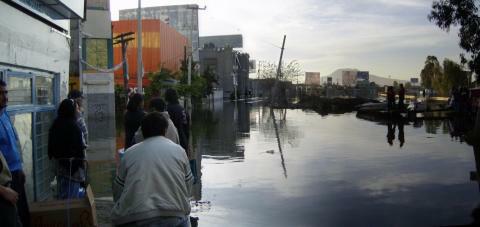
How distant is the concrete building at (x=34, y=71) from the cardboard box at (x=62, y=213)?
58.5 inches

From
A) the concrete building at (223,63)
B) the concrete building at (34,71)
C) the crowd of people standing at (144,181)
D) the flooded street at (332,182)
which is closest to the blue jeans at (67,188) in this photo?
the concrete building at (34,71)

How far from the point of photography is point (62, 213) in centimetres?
537

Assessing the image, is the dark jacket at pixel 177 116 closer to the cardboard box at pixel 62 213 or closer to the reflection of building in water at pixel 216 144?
the reflection of building in water at pixel 216 144

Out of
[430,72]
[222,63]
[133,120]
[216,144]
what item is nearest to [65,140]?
[133,120]

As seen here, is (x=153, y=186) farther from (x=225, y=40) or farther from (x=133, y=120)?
(x=225, y=40)

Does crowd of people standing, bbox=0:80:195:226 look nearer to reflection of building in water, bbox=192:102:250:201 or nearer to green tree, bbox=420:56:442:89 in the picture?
reflection of building in water, bbox=192:102:250:201

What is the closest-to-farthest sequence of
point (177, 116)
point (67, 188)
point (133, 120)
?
point (67, 188)
point (133, 120)
point (177, 116)

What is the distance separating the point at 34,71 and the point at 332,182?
517 cm

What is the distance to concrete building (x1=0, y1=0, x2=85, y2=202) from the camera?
6492 millimetres

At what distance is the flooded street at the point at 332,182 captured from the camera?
7.42 meters

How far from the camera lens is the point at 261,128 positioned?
2273 cm

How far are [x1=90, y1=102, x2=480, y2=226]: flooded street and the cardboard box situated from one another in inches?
77.4

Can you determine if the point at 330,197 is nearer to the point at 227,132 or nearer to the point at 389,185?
the point at 389,185

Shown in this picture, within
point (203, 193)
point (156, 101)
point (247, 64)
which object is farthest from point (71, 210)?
point (247, 64)
